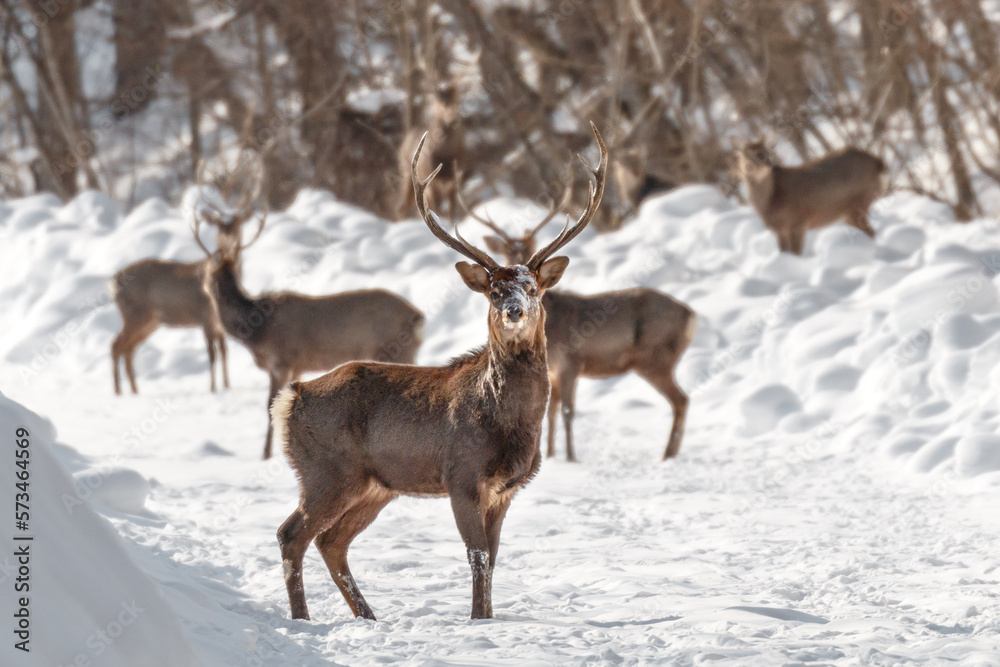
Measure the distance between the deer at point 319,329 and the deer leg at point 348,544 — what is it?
15.4 ft

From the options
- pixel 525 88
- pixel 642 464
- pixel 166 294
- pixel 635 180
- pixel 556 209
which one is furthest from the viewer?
pixel 525 88

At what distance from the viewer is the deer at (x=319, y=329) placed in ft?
34.2

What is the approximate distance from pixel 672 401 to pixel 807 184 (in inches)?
180

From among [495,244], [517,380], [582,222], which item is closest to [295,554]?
[517,380]

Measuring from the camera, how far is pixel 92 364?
1409cm

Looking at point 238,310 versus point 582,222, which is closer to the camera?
point 582,222

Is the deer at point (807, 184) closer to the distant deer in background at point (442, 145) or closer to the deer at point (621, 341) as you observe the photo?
the deer at point (621, 341)

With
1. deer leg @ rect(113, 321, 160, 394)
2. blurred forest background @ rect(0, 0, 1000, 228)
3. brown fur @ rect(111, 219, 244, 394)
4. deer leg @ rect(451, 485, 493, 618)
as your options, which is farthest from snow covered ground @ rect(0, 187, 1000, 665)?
blurred forest background @ rect(0, 0, 1000, 228)

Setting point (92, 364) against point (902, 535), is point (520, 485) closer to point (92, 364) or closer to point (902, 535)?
point (902, 535)

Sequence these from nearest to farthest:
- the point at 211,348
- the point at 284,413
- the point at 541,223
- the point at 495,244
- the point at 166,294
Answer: the point at 284,413 → the point at 541,223 → the point at 495,244 → the point at 211,348 → the point at 166,294

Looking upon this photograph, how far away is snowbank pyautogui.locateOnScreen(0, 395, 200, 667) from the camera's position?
3705 millimetres

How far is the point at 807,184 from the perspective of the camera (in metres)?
13.5

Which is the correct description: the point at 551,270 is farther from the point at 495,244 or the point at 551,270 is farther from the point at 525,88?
the point at 525,88

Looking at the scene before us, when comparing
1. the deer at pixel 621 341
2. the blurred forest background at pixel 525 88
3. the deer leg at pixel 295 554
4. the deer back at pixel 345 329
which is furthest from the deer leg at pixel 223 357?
the deer leg at pixel 295 554
